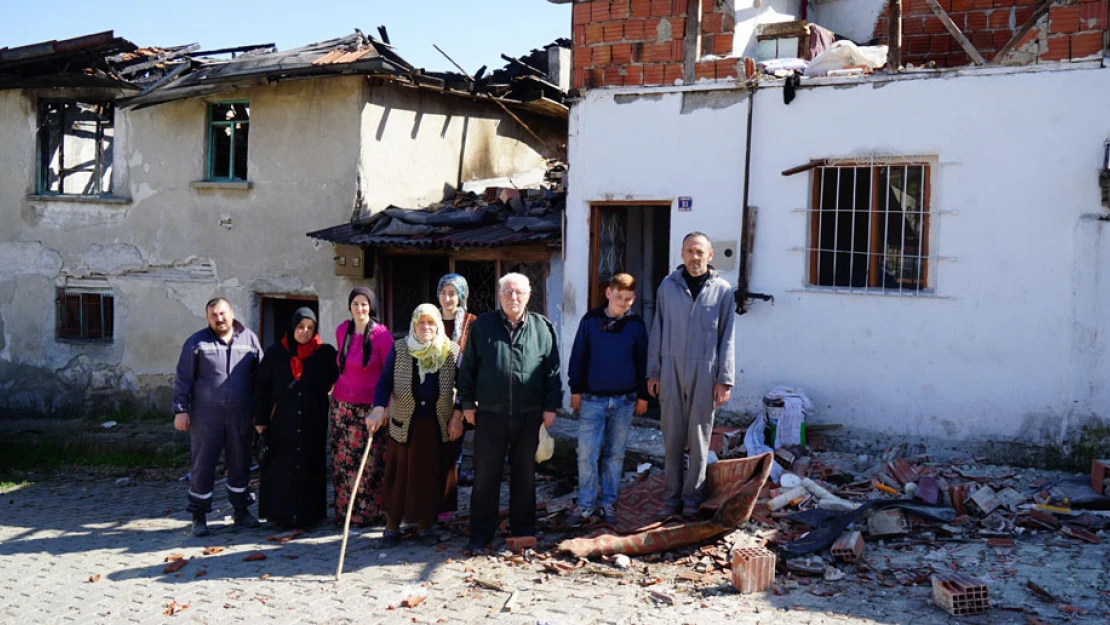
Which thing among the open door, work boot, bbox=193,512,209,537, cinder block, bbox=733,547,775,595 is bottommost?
work boot, bbox=193,512,209,537

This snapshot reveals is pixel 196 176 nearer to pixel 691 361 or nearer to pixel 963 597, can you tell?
pixel 691 361

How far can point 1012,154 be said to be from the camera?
769cm

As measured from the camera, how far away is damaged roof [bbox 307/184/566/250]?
10156 mm

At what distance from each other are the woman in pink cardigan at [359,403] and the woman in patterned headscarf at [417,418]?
1.04ft

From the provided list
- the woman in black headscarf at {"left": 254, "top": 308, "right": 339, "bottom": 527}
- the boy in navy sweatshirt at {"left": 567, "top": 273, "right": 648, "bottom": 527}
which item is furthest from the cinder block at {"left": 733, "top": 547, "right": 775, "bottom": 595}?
the woman in black headscarf at {"left": 254, "top": 308, "right": 339, "bottom": 527}

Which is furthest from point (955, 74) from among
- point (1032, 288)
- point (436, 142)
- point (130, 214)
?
point (130, 214)

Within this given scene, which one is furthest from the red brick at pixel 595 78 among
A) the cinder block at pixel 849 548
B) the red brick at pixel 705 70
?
the cinder block at pixel 849 548

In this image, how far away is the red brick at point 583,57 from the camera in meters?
9.71

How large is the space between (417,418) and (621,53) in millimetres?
4654

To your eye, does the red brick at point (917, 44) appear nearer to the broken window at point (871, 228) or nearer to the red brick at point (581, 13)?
the broken window at point (871, 228)

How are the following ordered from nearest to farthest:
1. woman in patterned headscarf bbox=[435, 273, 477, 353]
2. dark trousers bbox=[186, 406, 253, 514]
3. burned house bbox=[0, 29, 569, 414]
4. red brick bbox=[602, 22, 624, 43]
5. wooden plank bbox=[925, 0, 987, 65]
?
woman in patterned headscarf bbox=[435, 273, 477, 353] < dark trousers bbox=[186, 406, 253, 514] < wooden plank bbox=[925, 0, 987, 65] < red brick bbox=[602, 22, 624, 43] < burned house bbox=[0, 29, 569, 414]

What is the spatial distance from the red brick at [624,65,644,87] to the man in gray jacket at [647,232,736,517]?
11.2 feet

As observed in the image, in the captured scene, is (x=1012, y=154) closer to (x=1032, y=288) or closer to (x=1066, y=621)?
(x=1032, y=288)

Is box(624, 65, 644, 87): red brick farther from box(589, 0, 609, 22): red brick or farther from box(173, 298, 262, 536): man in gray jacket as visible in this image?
box(173, 298, 262, 536): man in gray jacket
